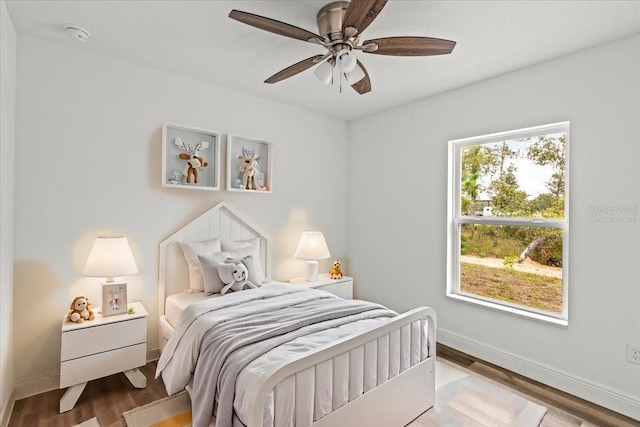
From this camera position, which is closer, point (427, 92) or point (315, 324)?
point (315, 324)

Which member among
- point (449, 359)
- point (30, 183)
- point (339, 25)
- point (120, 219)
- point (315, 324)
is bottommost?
point (449, 359)

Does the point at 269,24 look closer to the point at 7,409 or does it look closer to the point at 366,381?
the point at 366,381

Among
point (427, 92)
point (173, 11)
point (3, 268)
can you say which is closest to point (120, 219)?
point (3, 268)

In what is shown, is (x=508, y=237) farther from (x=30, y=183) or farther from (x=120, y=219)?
(x=30, y=183)

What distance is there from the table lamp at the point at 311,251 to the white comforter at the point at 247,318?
0.89 meters

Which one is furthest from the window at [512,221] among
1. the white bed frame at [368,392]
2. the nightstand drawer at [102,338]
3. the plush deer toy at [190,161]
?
the nightstand drawer at [102,338]

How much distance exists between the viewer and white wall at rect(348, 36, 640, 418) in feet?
7.31

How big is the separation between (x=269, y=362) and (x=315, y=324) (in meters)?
0.49

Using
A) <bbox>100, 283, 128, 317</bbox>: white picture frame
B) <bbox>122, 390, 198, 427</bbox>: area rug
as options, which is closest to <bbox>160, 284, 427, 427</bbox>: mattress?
<bbox>122, 390, 198, 427</bbox>: area rug

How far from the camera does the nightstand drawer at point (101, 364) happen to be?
83.0 inches

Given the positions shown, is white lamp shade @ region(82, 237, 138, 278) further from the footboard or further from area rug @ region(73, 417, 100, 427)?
the footboard

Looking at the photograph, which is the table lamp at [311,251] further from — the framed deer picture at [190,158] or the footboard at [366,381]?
the footboard at [366,381]

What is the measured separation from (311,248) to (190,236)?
3.99 feet

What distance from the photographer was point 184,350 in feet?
6.46
